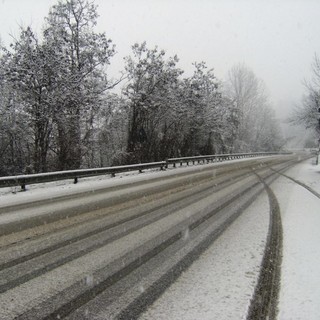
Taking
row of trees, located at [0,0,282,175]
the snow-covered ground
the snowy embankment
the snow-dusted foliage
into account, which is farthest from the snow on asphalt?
the snow-dusted foliage

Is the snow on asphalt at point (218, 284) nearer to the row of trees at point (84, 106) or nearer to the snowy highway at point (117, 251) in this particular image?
the snowy highway at point (117, 251)

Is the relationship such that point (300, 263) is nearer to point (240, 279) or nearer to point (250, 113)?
point (240, 279)

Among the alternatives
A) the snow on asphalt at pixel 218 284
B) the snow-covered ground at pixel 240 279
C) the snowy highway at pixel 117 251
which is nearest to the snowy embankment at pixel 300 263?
the snow-covered ground at pixel 240 279

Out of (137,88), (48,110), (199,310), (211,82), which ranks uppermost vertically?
(211,82)

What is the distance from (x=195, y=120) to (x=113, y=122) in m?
10.3

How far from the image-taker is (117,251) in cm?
586

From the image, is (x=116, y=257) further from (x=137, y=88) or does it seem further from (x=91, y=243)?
(x=137, y=88)

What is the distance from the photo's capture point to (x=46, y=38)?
893 inches

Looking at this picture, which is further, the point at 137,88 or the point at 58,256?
the point at 137,88

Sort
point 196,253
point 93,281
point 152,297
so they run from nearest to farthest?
point 152,297 < point 93,281 < point 196,253

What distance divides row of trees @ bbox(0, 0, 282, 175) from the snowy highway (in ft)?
34.7

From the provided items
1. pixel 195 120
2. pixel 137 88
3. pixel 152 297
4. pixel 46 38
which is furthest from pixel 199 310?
pixel 195 120

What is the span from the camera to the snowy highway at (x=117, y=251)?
4000mm

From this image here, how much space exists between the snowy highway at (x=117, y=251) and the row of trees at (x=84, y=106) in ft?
34.7
